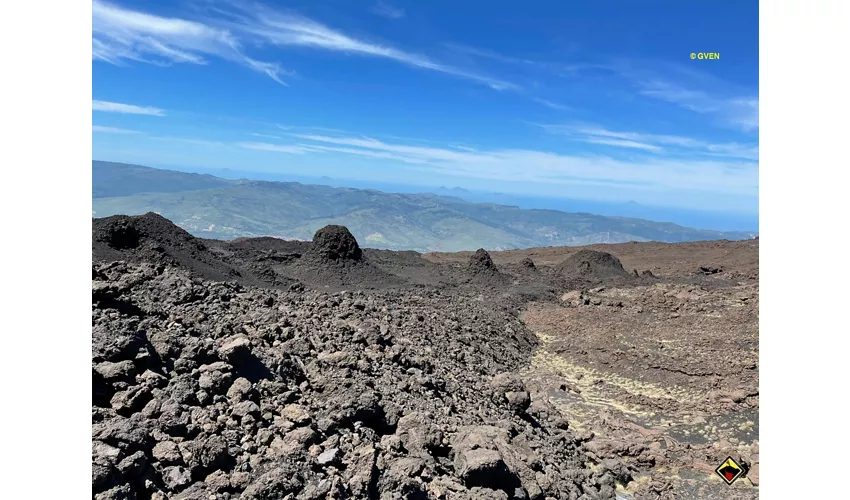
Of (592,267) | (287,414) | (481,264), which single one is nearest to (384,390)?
(287,414)

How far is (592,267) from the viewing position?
23062 mm

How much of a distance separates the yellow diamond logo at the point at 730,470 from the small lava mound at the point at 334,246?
12685 mm

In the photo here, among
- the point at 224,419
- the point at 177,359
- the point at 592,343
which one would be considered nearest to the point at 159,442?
the point at 224,419

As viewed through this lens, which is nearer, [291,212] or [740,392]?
[740,392]

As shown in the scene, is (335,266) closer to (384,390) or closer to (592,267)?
(384,390)

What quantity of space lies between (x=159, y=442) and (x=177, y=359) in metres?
1.08

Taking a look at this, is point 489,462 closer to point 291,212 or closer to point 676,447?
point 676,447

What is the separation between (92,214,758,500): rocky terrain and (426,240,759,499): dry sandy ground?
1.8 inches

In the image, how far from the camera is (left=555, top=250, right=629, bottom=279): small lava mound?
2262cm

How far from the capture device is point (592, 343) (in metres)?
12.1

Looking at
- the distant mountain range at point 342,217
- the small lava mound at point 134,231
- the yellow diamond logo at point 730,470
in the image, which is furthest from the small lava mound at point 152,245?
the distant mountain range at point 342,217

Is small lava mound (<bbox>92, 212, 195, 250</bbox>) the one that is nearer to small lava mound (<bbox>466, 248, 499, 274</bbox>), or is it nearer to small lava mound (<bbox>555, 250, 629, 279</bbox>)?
small lava mound (<bbox>466, 248, 499, 274</bbox>)

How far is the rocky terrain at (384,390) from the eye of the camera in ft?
11.0

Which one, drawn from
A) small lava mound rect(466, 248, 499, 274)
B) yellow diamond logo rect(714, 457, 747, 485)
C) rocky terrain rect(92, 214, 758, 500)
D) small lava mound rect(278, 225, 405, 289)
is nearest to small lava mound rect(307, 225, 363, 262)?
small lava mound rect(278, 225, 405, 289)
